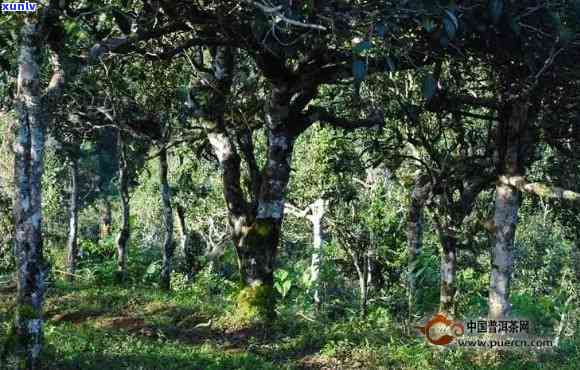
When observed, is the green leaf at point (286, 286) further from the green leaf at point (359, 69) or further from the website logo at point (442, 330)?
the green leaf at point (359, 69)

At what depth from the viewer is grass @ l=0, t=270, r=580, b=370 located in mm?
8281

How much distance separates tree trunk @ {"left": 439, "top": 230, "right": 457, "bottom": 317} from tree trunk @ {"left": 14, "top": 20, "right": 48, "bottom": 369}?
6539 mm

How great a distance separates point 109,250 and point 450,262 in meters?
16.8

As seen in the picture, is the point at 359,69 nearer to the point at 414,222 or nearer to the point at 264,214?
the point at 264,214

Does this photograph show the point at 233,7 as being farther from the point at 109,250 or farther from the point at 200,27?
the point at 109,250

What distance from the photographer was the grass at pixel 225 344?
8281 millimetres

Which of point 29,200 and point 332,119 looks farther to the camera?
point 332,119

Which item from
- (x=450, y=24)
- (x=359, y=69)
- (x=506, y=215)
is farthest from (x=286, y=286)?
(x=450, y=24)

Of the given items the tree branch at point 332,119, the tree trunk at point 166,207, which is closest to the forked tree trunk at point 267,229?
the tree branch at point 332,119

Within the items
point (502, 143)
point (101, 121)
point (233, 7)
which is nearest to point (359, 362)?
point (502, 143)

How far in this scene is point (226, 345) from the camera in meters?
9.49

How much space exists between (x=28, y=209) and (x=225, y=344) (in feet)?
13.1

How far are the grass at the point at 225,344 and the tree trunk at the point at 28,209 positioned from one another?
77cm

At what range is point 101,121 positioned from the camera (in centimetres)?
1546
